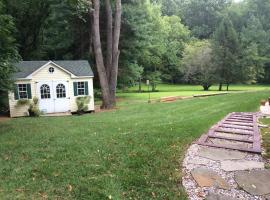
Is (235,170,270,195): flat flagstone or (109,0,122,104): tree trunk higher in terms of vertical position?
(109,0,122,104): tree trunk

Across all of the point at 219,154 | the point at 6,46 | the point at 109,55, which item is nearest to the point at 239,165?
the point at 219,154

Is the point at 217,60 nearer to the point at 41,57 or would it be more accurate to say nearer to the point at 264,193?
the point at 41,57

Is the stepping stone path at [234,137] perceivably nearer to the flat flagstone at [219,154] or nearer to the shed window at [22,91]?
the flat flagstone at [219,154]

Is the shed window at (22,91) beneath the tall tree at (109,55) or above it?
beneath

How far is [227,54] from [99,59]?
80.9ft

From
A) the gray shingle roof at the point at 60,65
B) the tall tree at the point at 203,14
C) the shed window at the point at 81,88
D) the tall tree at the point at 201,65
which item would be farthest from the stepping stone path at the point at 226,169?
the tall tree at the point at 203,14

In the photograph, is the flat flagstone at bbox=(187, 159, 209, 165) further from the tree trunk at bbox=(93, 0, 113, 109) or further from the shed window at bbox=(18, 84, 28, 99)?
the shed window at bbox=(18, 84, 28, 99)

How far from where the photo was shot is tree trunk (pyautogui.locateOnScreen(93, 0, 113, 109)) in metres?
16.4

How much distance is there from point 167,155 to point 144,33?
61.3ft

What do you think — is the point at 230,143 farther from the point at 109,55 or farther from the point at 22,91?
the point at 109,55

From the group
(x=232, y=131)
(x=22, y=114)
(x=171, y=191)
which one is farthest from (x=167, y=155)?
(x=22, y=114)

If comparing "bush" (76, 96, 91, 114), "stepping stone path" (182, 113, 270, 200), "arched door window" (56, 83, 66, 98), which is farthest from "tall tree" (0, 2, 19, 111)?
"bush" (76, 96, 91, 114)

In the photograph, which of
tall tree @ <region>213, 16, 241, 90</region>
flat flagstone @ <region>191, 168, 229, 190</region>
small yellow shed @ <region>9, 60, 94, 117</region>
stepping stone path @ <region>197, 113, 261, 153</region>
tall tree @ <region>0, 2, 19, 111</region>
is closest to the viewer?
flat flagstone @ <region>191, 168, 229, 190</region>

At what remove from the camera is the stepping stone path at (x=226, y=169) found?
3791mm
